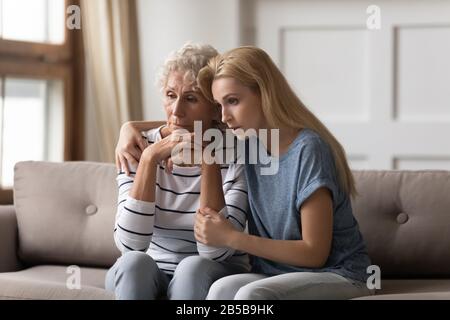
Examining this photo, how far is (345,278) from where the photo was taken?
190 cm

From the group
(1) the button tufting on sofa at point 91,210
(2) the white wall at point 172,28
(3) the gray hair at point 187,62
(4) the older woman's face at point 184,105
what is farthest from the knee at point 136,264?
(2) the white wall at point 172,28

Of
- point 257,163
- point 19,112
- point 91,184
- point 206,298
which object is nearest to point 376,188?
point 257,163

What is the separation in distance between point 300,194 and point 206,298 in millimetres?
307

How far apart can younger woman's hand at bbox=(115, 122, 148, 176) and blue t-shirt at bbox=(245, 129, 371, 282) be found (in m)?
0.33

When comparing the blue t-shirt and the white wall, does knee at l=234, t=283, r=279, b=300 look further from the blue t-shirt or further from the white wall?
the white wall

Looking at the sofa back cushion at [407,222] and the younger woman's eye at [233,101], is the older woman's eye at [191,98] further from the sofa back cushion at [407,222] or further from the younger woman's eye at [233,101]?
the sofa back cushion at [407,222]

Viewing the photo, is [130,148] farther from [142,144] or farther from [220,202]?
[220,202]

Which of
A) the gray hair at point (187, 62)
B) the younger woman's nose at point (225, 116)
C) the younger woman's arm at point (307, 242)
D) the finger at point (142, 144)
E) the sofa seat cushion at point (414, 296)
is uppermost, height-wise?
the gray hair at point (187, 62)

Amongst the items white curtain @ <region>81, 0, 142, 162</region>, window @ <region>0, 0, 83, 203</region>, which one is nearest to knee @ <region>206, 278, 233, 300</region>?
window @ <region>0, 0, 83, 203</region>

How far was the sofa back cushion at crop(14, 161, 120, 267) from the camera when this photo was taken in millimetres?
2465

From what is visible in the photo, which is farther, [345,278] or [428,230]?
[428,230]

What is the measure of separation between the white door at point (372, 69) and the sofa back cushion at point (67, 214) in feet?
5.61

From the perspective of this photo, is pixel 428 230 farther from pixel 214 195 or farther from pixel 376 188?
pixel 214 195

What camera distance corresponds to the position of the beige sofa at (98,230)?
2170mm
